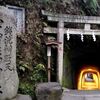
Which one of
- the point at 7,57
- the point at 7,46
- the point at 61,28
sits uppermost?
the point at 61,28

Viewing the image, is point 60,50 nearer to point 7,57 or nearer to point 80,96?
point 80,96

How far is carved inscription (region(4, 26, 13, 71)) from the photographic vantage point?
7673 mm

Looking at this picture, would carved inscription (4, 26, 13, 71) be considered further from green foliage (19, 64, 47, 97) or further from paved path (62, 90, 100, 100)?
paved path (62, 90, 100, 100)

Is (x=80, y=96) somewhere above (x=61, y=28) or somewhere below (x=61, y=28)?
below

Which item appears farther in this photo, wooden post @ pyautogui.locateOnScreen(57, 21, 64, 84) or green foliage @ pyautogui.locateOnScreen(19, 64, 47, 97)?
wooden post @ pyautogui.locateOnScreen(57, 21, 64, 84)

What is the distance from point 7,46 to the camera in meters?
7.73

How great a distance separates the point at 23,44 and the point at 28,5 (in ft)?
5.45

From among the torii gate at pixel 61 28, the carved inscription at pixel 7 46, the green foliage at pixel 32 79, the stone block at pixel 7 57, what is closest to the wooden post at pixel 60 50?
Answer: the torii gate at pixel 61 28

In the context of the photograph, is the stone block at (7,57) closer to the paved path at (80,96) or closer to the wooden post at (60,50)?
the paved path at (80,96)

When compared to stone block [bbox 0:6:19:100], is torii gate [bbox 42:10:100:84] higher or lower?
higher

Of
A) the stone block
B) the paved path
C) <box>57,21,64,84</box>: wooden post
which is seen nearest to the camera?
the stone block

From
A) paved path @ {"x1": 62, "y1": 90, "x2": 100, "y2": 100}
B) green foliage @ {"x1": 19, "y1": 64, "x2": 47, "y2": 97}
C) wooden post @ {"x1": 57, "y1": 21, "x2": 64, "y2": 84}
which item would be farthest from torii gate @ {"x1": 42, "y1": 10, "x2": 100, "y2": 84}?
paved path @ {"x1": 62, "y1": 90, "x2": 100, "y2": 100}

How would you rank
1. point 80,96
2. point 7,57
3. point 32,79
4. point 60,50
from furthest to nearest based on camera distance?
point 60,50
point 32,79
point 80,96
point 7,57

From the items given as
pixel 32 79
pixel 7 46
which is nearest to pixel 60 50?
pixel 32 79
